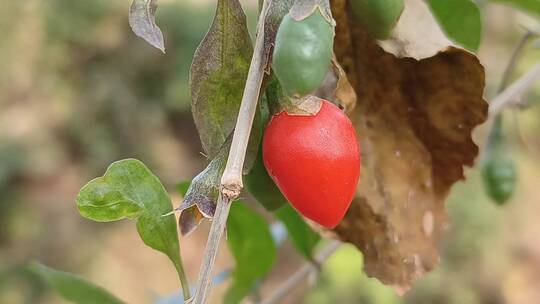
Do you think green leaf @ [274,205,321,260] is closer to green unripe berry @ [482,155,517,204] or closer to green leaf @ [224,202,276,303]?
green leaf @ [224,202,276,303]

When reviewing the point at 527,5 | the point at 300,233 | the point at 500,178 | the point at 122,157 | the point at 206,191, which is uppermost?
the point at 206,191

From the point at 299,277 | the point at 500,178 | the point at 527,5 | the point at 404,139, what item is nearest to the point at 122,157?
the point at 500,178

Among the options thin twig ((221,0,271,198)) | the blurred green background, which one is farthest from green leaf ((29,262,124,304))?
the blurred green background

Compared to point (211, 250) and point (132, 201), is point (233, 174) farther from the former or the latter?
point (132, 201)

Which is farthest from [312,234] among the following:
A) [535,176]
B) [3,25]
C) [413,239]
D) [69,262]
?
[3,25]

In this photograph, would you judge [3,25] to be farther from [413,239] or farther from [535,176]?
[413,239]

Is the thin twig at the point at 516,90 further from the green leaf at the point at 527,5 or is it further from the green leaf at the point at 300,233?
the green leaf at the point at 300,233
